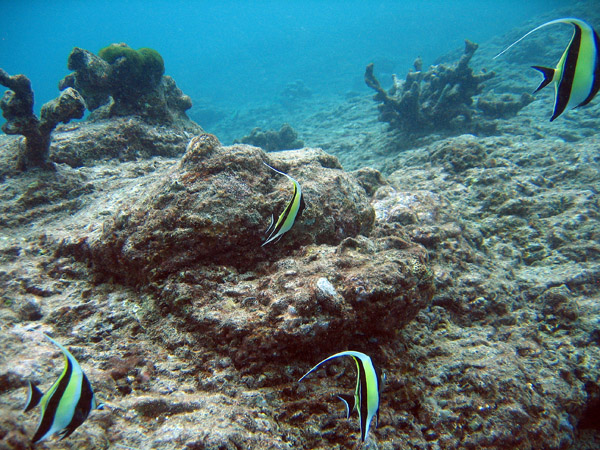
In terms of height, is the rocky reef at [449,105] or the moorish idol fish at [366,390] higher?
the rocky reef at [449,105]

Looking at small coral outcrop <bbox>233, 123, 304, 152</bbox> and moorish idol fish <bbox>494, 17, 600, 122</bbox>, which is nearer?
moorish idol fish <bbox>494, 17, 600, 122</bbox>

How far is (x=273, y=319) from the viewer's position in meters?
1.78

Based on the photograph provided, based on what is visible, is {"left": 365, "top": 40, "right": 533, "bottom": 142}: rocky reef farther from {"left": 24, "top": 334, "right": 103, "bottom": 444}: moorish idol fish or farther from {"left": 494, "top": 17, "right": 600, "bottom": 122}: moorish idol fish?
{"left": 24, "top": 334, "right": 103, "bottom": 444}: moorish idol fish

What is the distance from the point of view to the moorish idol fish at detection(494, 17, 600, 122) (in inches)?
46.4

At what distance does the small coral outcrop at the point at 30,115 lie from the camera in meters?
3.36

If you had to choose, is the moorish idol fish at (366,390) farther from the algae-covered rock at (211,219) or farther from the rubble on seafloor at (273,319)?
the algae-covered rock at (211,219)

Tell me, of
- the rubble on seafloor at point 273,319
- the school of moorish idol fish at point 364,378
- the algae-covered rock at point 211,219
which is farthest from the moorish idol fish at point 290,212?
the algae-covered rock at point 211,219

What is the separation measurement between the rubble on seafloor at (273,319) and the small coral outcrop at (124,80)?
287 centimetres

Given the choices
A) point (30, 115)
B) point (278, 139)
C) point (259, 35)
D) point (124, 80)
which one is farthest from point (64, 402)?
point (259, 35)

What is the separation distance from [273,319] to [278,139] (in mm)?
12160

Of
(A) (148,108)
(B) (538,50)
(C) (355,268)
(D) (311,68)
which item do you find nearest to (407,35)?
(D) (311,68)

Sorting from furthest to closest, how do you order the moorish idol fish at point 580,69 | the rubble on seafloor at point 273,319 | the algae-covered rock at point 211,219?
1. the algae-covered rock at point 211,219
2. the rubble on seafloor at point 273,319
3. the moorish idol fish at point 580,69

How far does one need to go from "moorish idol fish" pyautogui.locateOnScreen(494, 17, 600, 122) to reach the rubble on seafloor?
1.24 m

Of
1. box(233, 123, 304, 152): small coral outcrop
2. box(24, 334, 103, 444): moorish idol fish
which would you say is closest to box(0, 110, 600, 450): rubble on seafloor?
box(24, 334, 103, 444): moorish idol fish
